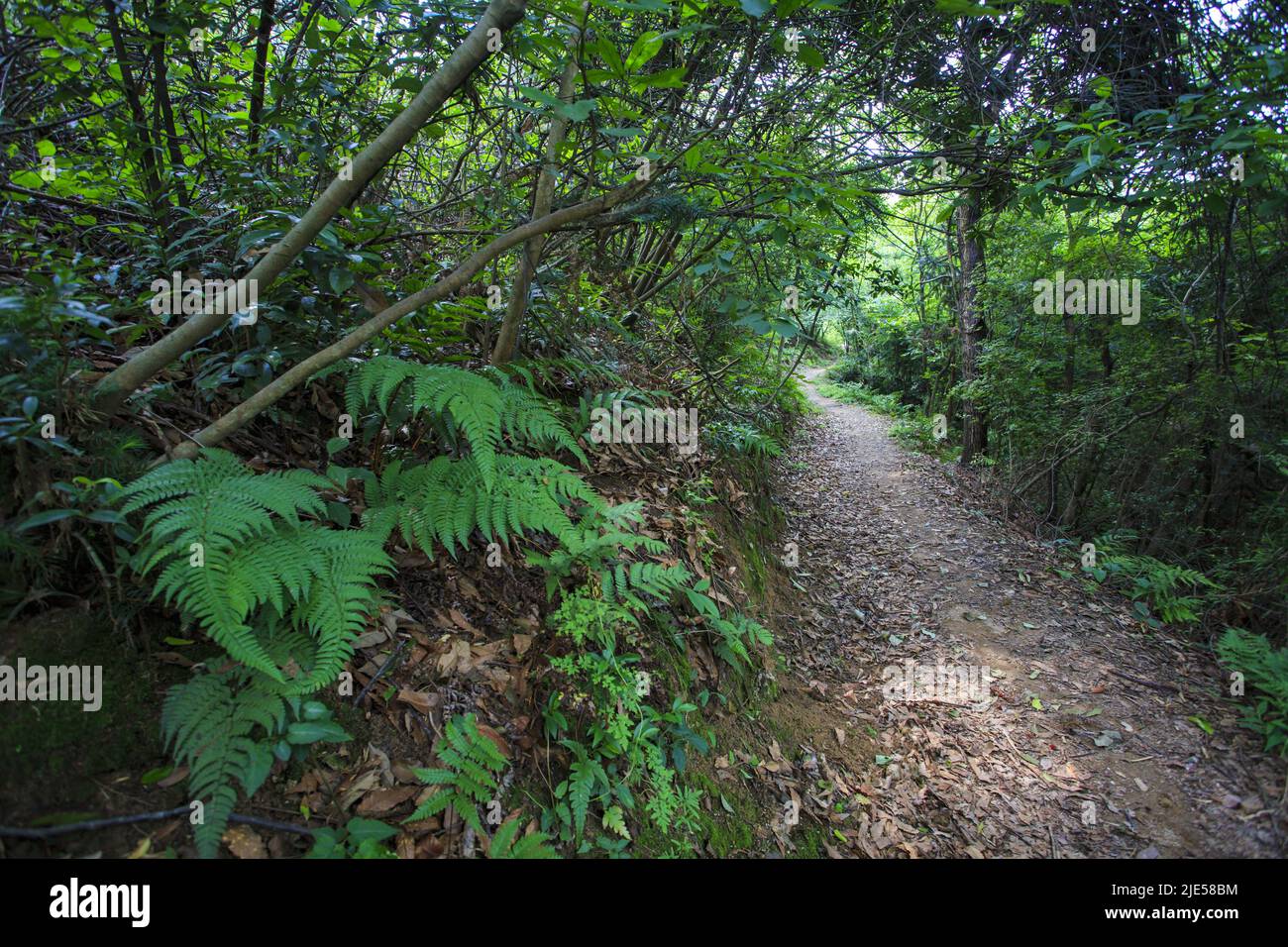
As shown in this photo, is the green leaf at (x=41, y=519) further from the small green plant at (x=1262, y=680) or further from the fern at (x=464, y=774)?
the small green plant at (x=1262, y=680)

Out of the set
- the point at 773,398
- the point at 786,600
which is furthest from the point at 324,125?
the point at 773,398

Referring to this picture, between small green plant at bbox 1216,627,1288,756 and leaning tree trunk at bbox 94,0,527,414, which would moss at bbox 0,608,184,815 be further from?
small green plant at bbox 1216,627,1288,756

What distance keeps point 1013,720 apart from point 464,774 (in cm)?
438

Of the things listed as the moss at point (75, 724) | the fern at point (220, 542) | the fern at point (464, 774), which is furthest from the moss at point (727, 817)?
the moss at point (75, 724)

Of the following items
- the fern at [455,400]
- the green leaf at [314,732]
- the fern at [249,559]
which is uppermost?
the fern at [455,400]

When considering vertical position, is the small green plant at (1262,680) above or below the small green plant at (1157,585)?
below

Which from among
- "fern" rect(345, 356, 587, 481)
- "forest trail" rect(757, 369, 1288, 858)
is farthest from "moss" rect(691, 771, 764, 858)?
"fern" rect(345, 356, 587, 481)

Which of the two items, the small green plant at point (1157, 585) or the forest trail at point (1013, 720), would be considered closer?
the forest trail at point (1013, 720)

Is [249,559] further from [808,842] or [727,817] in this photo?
[808,842]

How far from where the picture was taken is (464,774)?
2.07 meters

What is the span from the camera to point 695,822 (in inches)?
108

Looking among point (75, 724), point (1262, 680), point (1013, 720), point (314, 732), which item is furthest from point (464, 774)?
point (1262, 680)

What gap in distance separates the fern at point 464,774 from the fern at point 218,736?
517 millimetres

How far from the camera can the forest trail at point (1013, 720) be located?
340 centimetres
